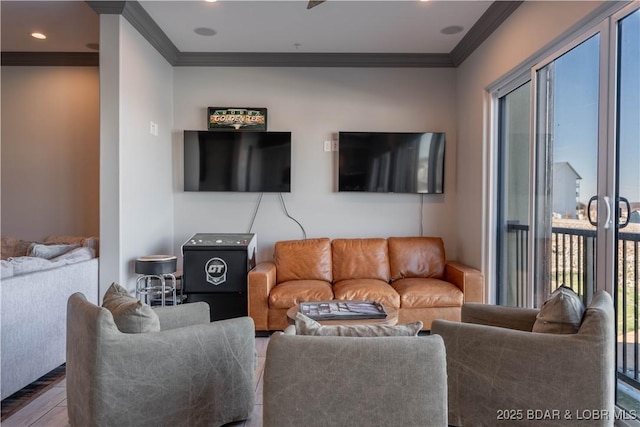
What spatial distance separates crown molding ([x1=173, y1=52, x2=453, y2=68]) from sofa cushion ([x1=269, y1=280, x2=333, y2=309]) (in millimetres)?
2477

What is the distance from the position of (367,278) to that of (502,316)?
1.78 meters

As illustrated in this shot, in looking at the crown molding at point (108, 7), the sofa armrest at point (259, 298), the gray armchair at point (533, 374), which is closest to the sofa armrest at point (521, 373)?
the gray armchair at point (533, 374)

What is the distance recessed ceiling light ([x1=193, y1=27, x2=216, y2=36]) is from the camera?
3.42 m

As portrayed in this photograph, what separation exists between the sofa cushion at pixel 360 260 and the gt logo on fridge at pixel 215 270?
116 cm

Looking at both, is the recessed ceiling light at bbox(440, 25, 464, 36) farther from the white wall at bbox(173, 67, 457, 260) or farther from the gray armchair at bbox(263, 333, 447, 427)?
the gray armchair at bbox(263, 333, 447, 427)

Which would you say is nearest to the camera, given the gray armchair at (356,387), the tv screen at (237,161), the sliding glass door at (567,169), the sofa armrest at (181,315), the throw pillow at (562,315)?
the gray armchair at (356,387)

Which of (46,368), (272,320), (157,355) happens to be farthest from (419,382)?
(46,368)

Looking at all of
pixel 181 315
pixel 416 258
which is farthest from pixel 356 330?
pixel 416 258

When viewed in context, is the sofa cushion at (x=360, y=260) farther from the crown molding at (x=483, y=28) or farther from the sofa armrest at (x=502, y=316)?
the crown molding at (x=483, y=28)

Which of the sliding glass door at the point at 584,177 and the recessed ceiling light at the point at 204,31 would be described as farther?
the recessed ceiling light at the point at 204,31

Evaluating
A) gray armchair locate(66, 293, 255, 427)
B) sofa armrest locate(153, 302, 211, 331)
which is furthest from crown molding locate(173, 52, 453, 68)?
gray armchair locate(66, 293, 255, 427)

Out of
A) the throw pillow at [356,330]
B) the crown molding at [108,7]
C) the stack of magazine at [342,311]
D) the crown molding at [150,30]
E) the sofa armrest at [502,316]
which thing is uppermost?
the crown molding at [150,30]

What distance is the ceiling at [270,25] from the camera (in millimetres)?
2988

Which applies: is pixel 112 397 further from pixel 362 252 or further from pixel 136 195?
Result: pixel 362 252
